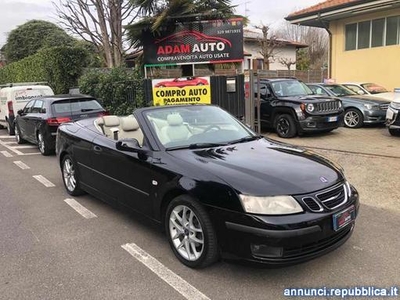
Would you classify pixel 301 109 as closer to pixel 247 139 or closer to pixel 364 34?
pixel 247 139

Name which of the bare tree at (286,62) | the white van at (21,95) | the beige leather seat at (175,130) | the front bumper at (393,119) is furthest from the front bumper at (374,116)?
the bare tree at (286,62)

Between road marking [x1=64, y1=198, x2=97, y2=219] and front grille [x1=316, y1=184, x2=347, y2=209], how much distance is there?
3.06m

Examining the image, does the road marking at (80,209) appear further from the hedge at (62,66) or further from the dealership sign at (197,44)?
the hedge at (62,66)

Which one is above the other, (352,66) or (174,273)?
(352,66)

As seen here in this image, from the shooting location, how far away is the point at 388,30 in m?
17.3

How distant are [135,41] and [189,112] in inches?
328

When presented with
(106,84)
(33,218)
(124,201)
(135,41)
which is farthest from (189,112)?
(106,84)

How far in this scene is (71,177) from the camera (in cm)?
622

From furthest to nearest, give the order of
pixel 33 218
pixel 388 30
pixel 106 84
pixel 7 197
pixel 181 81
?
pixel 388 30, pixel 106 84, pixel 181 81, pixel 7 197, pixel 33 218

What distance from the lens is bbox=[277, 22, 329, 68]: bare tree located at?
50.9 metres

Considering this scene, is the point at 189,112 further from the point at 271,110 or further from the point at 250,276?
the point at 271,110

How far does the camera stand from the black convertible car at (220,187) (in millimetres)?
3232

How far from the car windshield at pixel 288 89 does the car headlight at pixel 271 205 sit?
28.1 ft

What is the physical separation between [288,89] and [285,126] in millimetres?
1245
